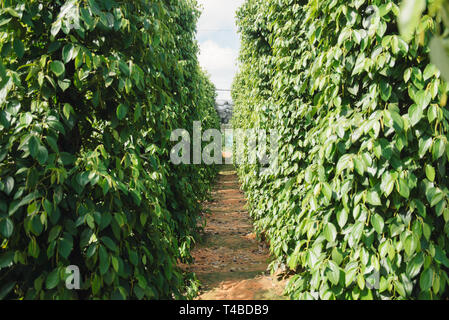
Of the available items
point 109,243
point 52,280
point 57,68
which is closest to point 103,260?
point 109,243

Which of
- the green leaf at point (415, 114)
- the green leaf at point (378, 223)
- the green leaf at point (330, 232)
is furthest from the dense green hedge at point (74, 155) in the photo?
the green leaf at point (415, 114)

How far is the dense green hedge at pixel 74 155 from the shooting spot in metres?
1.32

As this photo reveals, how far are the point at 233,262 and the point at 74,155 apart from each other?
3.48 metres

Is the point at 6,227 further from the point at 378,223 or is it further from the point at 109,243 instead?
the point at 378,223

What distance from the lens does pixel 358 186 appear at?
1.91 m

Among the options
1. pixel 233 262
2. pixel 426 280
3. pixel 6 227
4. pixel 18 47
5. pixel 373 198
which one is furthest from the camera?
pixel 233 262

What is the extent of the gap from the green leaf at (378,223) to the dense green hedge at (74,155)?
3.87ft

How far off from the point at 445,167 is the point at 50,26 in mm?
2146

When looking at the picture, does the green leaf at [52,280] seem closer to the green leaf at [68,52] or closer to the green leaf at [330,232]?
the green leaf at [68,52]

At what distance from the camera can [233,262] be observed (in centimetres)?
456

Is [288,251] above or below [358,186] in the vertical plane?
below
